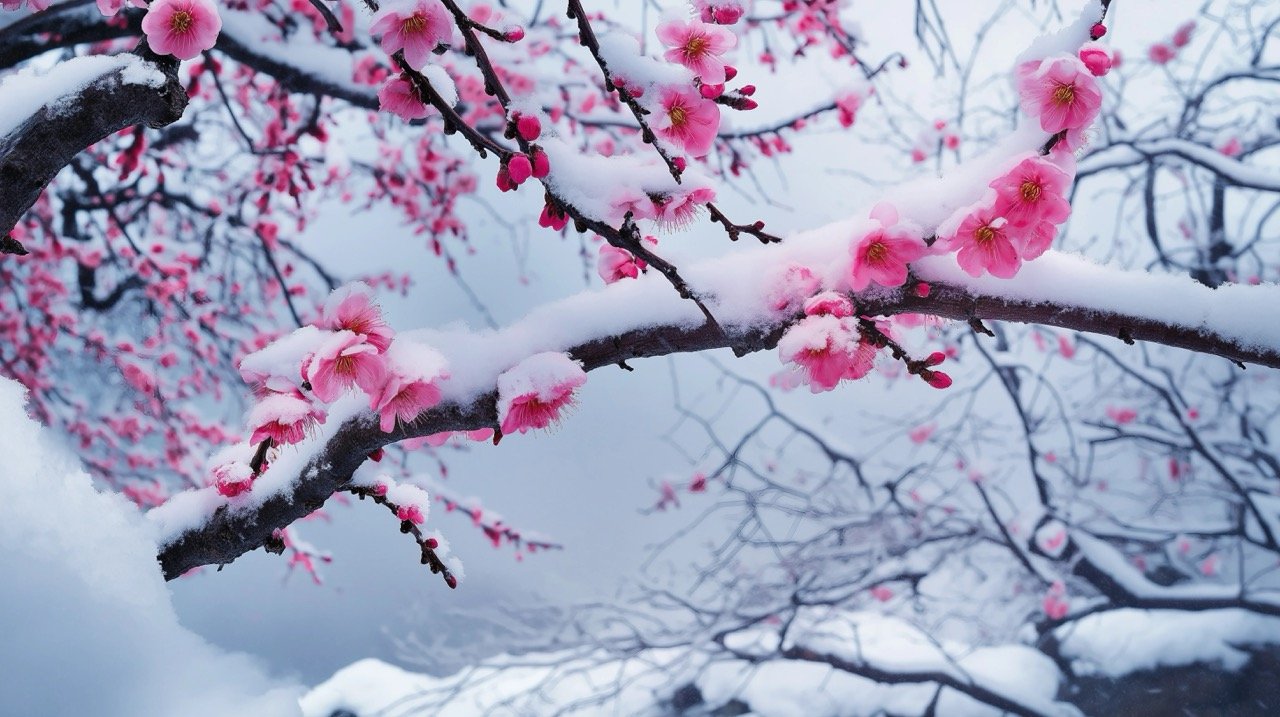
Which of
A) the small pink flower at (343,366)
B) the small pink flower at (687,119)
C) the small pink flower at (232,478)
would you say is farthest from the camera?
the small pink flower at (232,478)

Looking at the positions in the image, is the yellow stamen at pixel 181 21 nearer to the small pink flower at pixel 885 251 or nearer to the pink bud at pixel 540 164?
the pink bud at pixel 540 164

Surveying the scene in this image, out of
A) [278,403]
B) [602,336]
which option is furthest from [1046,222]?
[278,403]

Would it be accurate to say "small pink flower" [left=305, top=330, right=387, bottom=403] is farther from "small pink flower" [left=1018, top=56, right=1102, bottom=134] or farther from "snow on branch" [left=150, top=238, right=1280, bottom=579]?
"small pink flower" [left=1018, top=56, right=1102, bottom=134]

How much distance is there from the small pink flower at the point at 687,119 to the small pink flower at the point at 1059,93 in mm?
369

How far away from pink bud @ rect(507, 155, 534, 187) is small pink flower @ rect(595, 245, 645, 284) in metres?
0.32

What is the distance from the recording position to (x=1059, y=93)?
2.71 feet

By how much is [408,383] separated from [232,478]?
1.44 ft

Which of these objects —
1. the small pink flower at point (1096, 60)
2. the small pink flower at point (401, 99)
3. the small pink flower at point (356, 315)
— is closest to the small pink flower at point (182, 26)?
the small pink flower at point (401, 99)

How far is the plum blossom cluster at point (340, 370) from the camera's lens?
80 cm

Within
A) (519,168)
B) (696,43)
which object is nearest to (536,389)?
(519,168)

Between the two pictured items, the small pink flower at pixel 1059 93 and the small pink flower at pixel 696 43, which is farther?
the small pink flower at pixel 696 43

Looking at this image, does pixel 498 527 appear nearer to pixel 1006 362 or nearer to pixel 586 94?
pixel 586 94

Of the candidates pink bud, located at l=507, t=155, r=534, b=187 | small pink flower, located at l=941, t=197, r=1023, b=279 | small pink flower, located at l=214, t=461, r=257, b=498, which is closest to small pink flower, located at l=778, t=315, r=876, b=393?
small pink flower, located at l=941, t=197, r=1023, b=279

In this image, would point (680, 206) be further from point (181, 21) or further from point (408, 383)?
point (181, 21)
